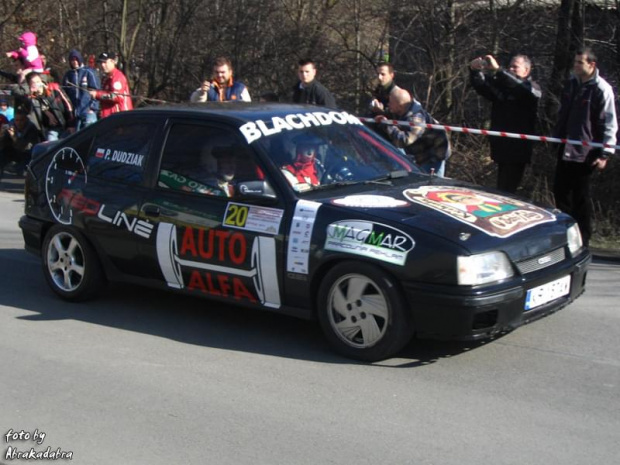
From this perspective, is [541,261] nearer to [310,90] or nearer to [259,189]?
[259,189]

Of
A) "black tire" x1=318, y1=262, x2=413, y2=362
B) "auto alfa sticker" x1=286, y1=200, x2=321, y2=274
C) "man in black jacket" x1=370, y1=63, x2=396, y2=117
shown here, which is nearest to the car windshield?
"auto alfa sticker" x1=286, y1=200, x2=321, y2=274

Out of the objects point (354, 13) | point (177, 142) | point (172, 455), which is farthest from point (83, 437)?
point (354, 13)

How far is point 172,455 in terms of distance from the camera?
4469mm

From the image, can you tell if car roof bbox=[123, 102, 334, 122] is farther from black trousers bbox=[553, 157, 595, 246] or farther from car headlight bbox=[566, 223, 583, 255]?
black trousers bbox=[553, 157, 595, 246]

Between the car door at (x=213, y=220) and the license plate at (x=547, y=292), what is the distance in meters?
1.60

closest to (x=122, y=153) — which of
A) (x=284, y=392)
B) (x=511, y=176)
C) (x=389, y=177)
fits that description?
(x=389, y=177)

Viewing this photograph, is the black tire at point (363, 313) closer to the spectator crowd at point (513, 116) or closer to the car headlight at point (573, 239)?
the car headlight at point (573, 239)

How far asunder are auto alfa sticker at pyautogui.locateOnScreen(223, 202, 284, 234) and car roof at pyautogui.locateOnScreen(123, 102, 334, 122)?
692 mm

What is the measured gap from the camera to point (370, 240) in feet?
18.1

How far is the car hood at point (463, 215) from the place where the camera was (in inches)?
214

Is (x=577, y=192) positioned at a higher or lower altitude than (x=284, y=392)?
higher

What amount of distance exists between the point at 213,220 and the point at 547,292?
89.5 inches

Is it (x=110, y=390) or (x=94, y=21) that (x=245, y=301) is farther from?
(x=94, y=21)

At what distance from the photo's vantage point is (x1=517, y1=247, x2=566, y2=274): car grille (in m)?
5.52
